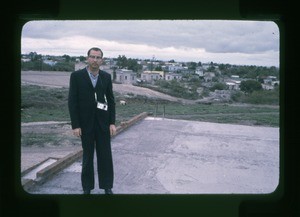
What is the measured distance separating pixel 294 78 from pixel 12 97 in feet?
5.09

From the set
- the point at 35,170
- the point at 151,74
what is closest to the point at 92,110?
the point at 35,170

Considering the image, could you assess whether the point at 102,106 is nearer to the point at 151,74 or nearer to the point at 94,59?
the point at 94,59

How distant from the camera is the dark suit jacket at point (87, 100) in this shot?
2934 millimetres

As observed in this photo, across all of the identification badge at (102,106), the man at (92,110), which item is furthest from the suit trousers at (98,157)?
the identification badge at (102,106)

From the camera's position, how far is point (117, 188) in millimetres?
3438

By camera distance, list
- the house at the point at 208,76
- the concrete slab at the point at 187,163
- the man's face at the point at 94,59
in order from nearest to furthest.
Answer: the man's face at the point at 94,59 < the concrete slab at the point at 187,163 < the house at the point at 208,76

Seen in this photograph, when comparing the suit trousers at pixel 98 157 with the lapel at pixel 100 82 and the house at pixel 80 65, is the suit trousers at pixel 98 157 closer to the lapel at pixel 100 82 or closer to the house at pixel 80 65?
the lapel at pixel 100 82

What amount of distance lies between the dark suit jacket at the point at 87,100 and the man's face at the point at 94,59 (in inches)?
2.6

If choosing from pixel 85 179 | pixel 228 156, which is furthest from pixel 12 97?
pixel 228 156

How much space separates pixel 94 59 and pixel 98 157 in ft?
2.65

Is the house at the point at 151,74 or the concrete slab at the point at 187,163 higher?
the house at the point at 151,74

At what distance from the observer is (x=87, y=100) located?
296 centimetres

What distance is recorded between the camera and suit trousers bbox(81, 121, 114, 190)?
3.06 meters
